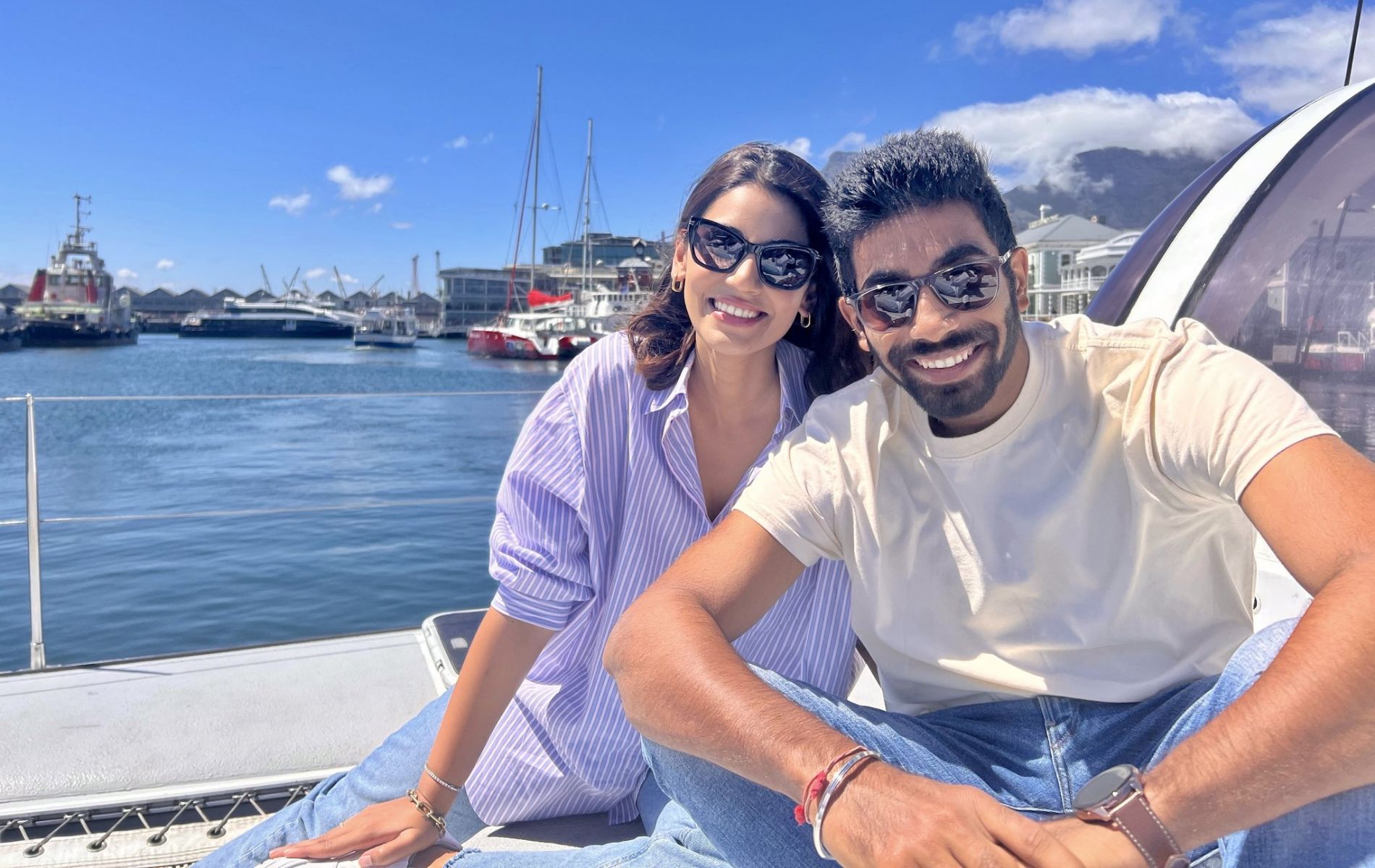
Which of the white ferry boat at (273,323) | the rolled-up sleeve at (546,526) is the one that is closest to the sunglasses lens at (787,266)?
the rolled-up sleeve at (546,526)

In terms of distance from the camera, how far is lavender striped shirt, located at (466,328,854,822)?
1.60 m

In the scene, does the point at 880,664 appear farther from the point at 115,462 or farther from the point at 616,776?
the point at 115,462

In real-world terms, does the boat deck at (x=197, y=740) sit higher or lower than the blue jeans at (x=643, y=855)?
lower

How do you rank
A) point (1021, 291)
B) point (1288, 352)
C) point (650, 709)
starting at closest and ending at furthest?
point (650, 709) < point (1021, 291) < point (1288, 352)

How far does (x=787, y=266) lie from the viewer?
1.56m

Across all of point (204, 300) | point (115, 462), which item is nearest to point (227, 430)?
point (115, 462)

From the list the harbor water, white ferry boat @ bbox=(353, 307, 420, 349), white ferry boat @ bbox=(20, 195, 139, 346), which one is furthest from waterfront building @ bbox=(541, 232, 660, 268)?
the harbor water

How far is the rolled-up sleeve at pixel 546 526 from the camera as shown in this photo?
5.20ft

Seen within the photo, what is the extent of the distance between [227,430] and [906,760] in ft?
56.4

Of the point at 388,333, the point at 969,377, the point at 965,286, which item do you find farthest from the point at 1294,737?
the point at 388,333

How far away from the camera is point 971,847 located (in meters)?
0.92

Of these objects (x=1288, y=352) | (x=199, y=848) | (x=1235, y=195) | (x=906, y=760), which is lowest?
(x=199, y=848)

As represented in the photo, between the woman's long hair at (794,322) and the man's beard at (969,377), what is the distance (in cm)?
33

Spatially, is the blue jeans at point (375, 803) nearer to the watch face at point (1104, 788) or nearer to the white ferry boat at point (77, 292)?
the watch face at point (1104, 788)
